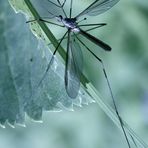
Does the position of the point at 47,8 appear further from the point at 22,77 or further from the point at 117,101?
the point at 117,101

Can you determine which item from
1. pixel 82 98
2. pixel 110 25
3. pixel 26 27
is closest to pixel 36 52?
pixel 26 27

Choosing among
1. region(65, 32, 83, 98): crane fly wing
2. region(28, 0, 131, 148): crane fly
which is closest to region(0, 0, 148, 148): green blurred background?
region(28, 0, 131, 148): crane fly

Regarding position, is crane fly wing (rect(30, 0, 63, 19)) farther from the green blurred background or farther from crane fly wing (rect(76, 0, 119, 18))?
the green blurred background

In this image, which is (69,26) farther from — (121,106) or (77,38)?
(121,106)

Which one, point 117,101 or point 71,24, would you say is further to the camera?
point 117,101

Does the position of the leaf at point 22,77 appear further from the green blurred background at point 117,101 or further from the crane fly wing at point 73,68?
the green blurred background at point 117,101

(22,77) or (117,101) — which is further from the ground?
(22,77)

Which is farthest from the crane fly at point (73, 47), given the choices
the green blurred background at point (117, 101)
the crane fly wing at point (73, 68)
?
the green blurred background at point (117, 101)

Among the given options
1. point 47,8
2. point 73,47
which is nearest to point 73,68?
point 73,47
